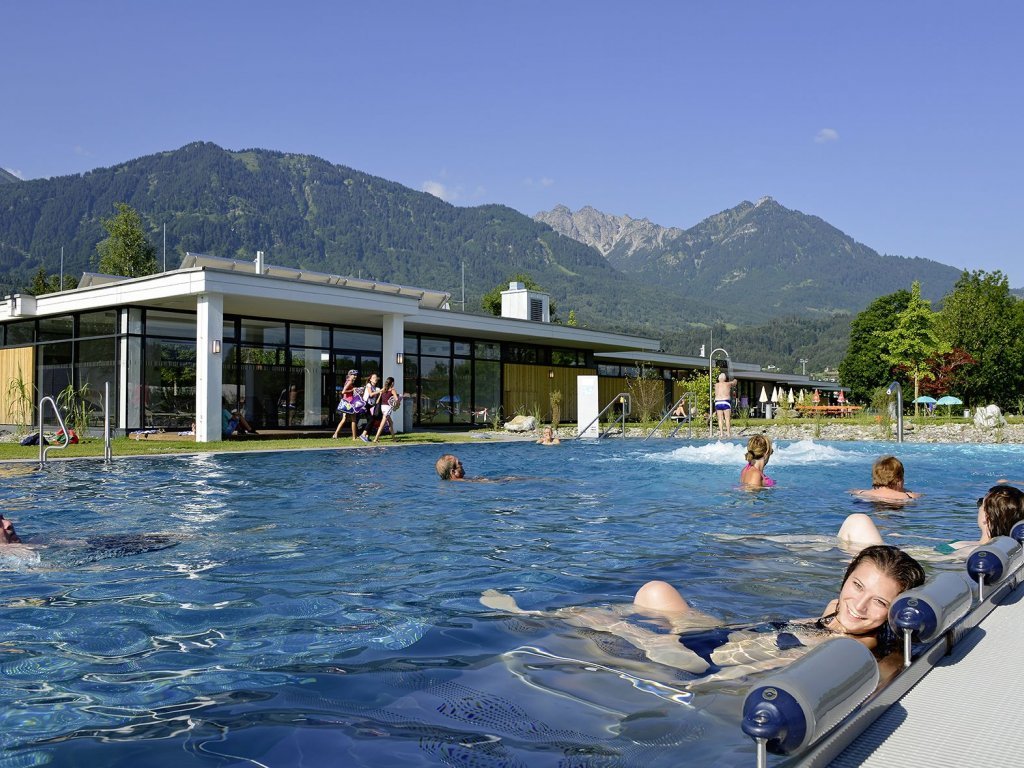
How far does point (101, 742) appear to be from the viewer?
252cm

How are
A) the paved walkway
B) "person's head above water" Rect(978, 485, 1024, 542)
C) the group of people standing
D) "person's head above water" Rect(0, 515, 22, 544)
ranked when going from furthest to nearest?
the group of people standing, "person's head above water" Rect(0, 515, 22, 544), "person's head above water" Rect(978, 485, 1024, 542), the paved walkway

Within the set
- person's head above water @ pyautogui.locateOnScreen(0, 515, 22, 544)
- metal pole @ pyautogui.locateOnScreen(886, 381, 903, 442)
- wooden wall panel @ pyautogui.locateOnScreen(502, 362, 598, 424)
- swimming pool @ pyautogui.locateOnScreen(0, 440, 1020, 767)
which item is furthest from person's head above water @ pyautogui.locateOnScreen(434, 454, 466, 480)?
wooden wall panel @ pyautogui.locateOnScreen(502, 362, 598, 424)

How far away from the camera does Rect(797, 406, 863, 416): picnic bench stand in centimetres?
3312

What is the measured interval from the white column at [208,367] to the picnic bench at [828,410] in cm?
2324

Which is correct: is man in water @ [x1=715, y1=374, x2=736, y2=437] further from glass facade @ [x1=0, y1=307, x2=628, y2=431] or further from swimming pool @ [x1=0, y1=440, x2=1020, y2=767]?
swimming pool @ [x1=0, y1=440, x2=1020, y2=767]

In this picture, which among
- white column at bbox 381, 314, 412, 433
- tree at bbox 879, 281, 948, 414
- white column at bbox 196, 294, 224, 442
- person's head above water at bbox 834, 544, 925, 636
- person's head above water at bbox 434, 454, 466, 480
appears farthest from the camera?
tree at bbox 879, 281, 948, 414

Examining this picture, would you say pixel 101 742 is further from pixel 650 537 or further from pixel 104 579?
pixel 650 537

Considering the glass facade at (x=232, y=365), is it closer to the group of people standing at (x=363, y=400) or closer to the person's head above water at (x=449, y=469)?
the group of people standing at (x=363, y=400)

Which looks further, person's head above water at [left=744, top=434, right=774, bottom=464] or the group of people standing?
the group of people standing

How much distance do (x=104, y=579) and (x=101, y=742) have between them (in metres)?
2.59

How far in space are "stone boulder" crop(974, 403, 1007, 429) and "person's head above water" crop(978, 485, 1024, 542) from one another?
56.0 ft

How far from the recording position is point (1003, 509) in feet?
16.1

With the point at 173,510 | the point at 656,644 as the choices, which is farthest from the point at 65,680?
the point at 173,510

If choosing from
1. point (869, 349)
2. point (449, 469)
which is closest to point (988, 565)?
point (449, 469)
